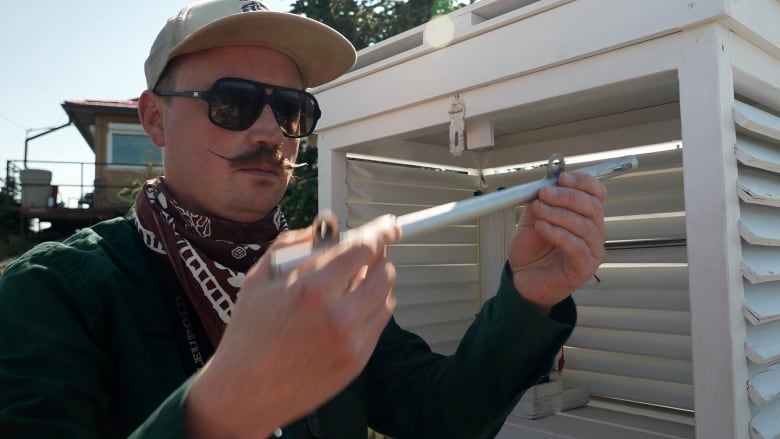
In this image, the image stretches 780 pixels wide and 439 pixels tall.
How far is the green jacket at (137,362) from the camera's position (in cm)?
93

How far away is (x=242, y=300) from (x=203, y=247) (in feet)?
2.50

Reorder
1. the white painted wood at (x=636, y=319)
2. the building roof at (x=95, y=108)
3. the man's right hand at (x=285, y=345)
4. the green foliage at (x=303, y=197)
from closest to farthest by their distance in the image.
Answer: the man's right hand at (x=285, y=345)
the white painted wood at (x=636, y=319)
the green foliage at (x=303, y=197)
the building roof at (x=95, y=108)

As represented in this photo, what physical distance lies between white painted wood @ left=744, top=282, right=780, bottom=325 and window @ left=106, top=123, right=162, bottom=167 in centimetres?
1432

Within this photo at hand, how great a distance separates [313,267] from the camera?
2.29ft

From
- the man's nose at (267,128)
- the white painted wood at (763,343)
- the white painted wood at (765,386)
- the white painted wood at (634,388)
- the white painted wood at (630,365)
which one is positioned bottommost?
the white painted wood at (634,388)

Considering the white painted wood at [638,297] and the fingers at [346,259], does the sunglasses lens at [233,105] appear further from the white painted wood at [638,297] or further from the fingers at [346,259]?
the white painted wood at [638,297]

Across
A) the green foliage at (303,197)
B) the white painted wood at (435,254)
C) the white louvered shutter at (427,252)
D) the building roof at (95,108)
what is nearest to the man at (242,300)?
the white louvered shutter at (427,252)

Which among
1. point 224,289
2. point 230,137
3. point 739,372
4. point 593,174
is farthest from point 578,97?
point 224,289

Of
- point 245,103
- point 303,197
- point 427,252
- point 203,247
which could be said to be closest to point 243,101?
point 245,103

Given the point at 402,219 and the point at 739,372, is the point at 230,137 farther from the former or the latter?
the point at 739,372

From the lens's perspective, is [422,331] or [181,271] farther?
[422,331]

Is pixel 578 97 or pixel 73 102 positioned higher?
pixel 73 102

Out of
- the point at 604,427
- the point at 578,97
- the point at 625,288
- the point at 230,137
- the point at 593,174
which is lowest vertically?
the point at 604,427

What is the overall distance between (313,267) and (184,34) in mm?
1030
